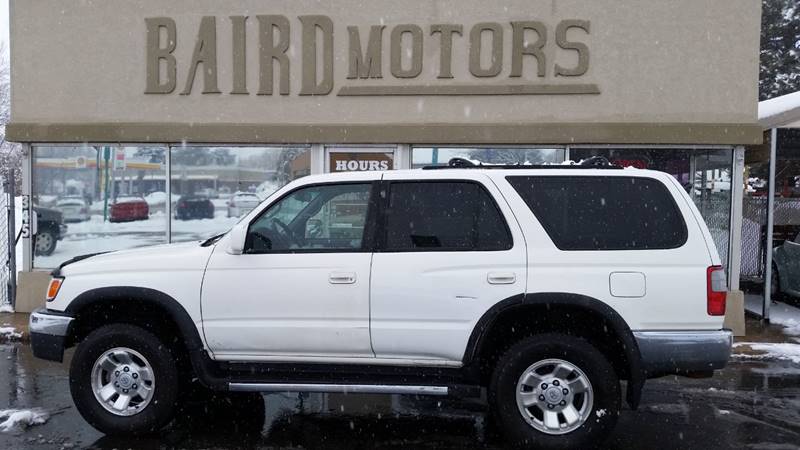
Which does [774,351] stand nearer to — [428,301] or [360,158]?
[428,301]

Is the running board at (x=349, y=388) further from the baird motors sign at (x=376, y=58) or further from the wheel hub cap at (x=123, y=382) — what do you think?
the baird motors sign at (x=376, y=58)

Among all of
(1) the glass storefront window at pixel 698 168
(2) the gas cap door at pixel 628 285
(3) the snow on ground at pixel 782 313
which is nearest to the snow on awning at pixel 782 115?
(1) the glass storefront window at pixel 698 168

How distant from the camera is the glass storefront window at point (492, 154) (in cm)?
959

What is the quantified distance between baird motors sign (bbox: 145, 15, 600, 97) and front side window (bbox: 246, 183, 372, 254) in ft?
15.3

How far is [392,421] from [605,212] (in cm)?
235

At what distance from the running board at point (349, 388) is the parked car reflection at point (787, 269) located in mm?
8360

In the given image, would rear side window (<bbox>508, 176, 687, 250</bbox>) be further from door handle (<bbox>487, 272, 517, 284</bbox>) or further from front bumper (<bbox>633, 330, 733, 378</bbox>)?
front bumper (<bbox>633, 330, 733, 378</bbox>)

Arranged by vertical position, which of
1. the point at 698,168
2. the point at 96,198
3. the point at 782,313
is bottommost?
the point at 782,313

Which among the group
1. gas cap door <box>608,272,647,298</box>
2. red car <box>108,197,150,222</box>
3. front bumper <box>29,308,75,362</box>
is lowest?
front bumper <box>29,308,75,362</box>

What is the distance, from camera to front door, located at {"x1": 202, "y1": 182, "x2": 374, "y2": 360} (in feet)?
15.8

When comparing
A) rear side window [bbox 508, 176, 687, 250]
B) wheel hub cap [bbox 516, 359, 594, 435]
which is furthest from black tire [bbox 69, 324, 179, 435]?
rear side window [bbox 508, 176, 687, 250]

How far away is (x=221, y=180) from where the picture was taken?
9.98m

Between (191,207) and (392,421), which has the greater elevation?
(191,207)

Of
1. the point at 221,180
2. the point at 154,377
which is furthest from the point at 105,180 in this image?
the point at 154,377
